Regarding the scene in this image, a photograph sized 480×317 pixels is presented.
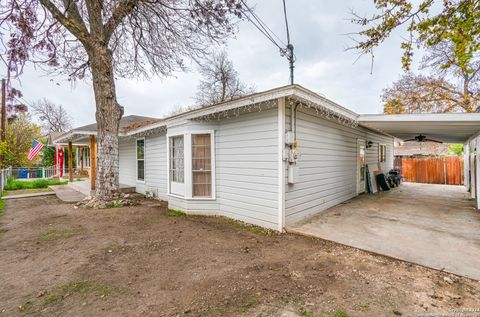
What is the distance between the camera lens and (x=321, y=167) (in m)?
6.02

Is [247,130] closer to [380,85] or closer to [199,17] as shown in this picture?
[199,17]

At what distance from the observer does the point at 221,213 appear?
5836mm

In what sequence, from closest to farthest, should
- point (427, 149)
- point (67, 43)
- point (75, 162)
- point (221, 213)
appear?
point (221, 213) < point (67, 43) < point (75, 162) < point (427, 149)

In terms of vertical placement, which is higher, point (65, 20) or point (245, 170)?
point (65, 20)

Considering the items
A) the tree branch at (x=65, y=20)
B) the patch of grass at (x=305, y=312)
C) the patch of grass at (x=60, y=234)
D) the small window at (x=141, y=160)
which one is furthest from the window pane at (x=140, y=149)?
the patch of grass at (x=305, y=312)

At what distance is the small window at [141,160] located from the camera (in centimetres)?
934

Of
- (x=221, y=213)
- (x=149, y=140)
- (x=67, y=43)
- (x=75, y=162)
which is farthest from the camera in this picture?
(x=75, y=162)

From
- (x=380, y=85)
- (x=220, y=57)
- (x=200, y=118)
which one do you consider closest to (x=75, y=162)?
(x=220, y=57)

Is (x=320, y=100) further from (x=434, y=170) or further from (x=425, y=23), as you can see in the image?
(x=434, y=170)

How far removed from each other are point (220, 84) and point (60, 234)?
17649mm

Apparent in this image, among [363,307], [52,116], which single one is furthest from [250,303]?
[52,116]

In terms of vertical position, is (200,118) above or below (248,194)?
above

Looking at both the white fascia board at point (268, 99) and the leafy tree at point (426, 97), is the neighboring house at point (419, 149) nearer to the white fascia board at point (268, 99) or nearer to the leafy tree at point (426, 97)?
the leafy tree at point (426, 97)

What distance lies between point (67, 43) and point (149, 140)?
3863mm
